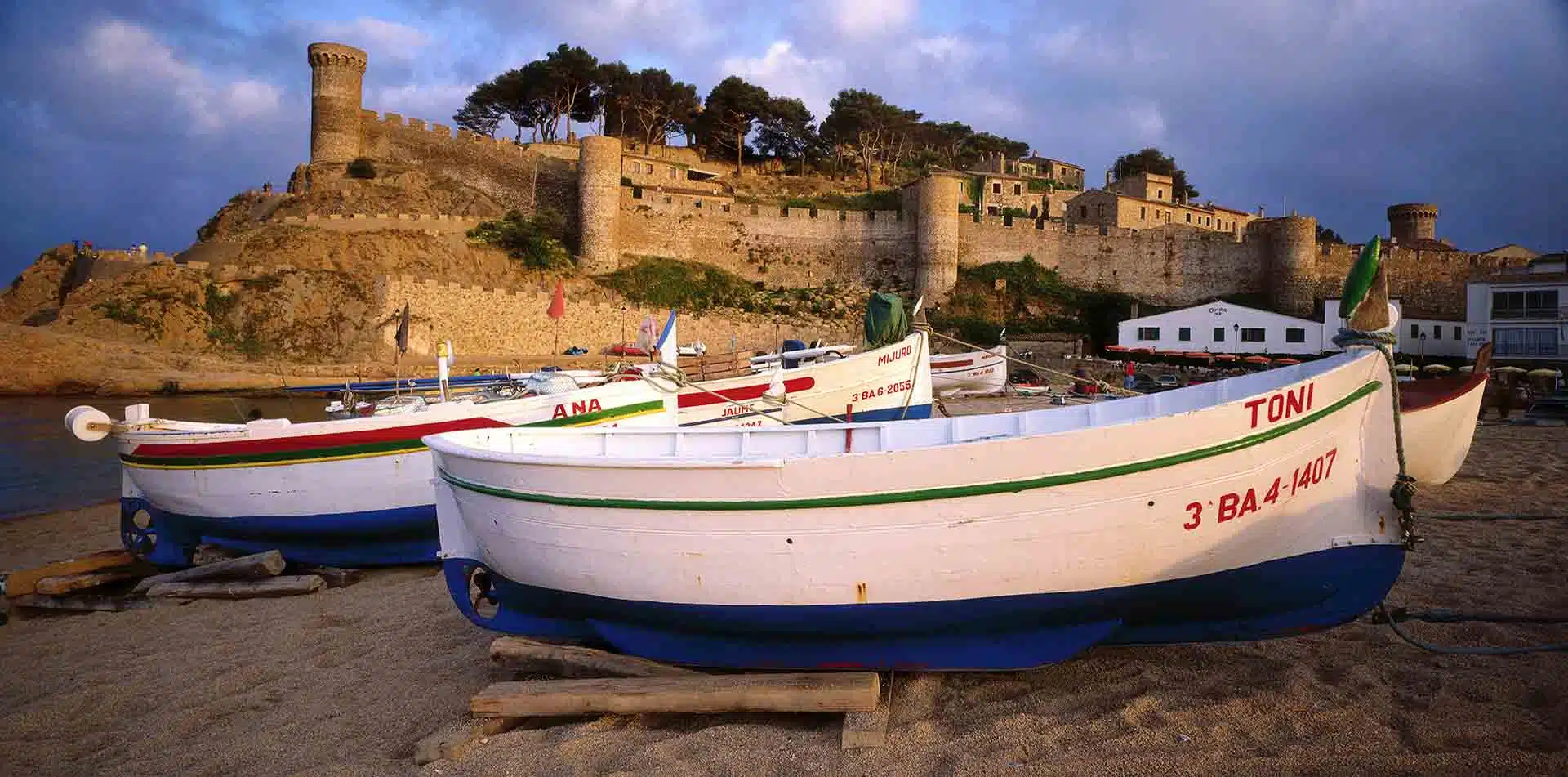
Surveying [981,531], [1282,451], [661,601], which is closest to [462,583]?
[661,601]

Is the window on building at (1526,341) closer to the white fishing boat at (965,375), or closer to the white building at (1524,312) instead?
the white building at (1524,312)

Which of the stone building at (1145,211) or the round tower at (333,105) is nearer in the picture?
the round tower at (333,105)

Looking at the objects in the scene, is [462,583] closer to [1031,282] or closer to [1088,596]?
[1088,596]

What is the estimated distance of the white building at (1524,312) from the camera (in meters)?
30.8

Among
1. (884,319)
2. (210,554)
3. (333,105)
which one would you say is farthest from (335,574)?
(333,105)

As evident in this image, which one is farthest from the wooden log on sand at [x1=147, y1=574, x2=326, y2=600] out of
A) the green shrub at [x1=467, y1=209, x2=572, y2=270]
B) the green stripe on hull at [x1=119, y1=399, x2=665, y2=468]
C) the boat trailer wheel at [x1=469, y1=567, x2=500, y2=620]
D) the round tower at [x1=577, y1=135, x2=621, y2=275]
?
the round tower at [x1=577, y1=135, x2=621, y2=275]

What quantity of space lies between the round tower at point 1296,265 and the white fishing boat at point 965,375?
2390cm

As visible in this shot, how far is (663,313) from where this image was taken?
3512cm

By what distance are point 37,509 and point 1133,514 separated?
15093mm

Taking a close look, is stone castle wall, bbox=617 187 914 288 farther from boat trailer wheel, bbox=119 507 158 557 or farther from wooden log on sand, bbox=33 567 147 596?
wooden log on sand, bbox=33 567 147 596

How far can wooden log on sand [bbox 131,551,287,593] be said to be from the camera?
7.16m

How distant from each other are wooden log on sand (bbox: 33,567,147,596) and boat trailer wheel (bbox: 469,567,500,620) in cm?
458

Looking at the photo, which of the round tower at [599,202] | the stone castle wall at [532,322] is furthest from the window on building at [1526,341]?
the round tower at [599,202]

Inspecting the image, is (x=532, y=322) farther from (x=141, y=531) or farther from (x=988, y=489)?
(x=988, y=489)
